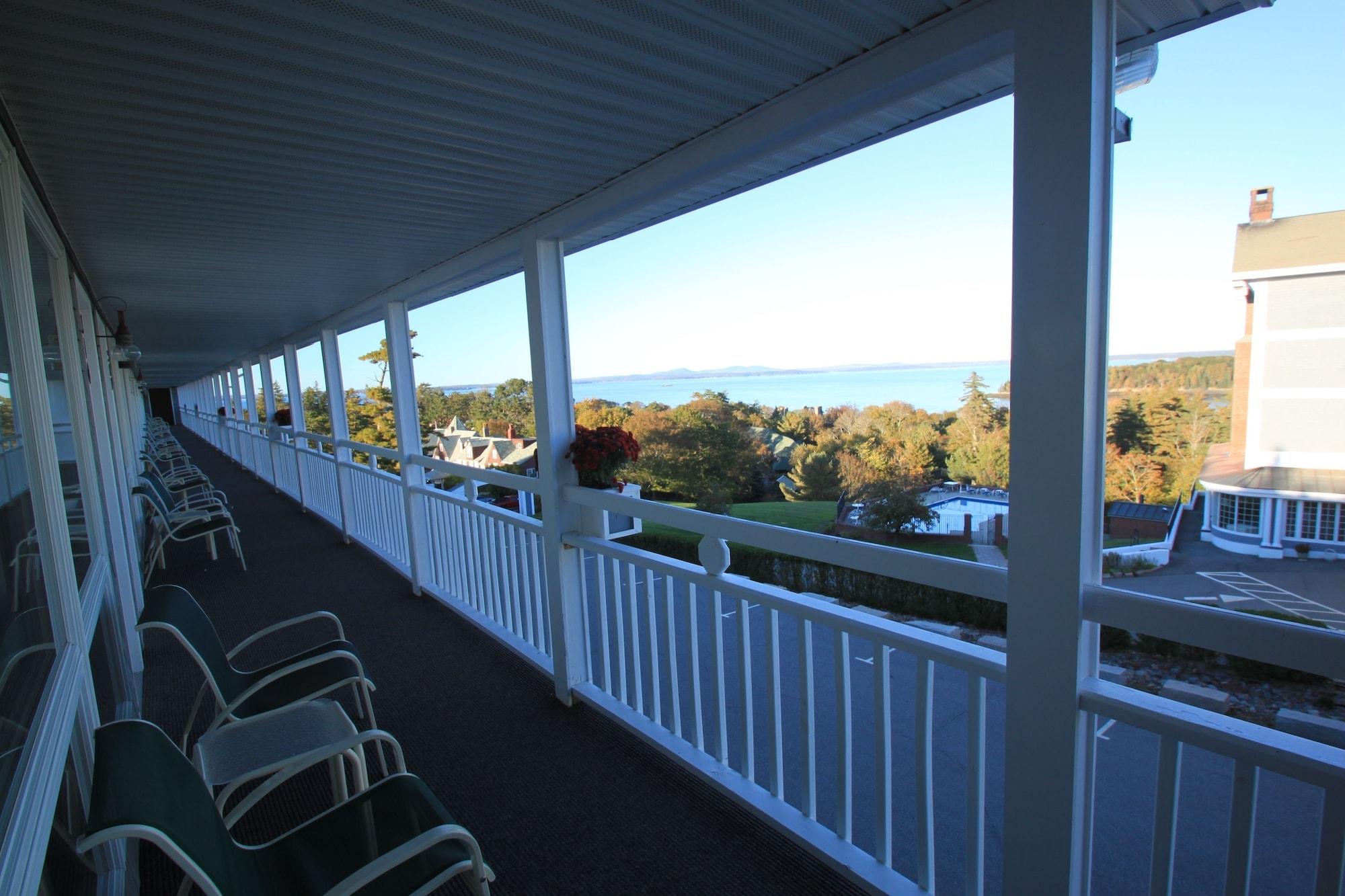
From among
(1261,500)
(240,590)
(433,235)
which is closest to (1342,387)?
(1261,500)

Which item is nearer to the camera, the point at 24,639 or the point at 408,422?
the point at 24,639

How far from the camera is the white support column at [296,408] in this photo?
798cm

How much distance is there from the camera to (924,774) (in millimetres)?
1818

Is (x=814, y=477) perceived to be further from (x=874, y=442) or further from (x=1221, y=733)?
(x=1221, y=733)

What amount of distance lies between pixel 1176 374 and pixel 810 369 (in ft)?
2.90

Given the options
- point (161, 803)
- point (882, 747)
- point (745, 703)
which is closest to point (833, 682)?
point (745, 703)

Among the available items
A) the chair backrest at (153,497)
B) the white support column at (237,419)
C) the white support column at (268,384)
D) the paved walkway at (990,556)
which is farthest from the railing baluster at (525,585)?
the white support column at (237,419)

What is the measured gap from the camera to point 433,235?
330 cm

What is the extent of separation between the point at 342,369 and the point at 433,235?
3.92 meters

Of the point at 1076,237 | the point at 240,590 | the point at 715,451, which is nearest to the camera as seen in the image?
the point at 1076,237

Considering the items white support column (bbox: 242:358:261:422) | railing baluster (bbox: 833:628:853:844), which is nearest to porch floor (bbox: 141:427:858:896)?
railing baluster (bbox: 833:628:853:844)

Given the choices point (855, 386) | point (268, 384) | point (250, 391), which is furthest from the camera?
point (250, 391)

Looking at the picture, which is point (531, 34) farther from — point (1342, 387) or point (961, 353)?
point (1342, 387)

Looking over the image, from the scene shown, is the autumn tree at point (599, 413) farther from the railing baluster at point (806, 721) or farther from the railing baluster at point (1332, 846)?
the railing baluster at point (1332, 846)
